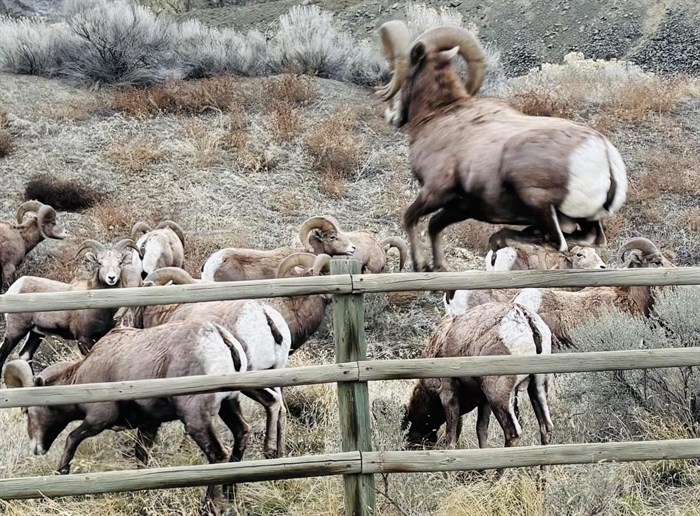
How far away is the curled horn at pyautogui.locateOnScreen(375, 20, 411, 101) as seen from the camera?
4.97 metres

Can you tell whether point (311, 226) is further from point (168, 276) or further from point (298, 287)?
point (298, 287)

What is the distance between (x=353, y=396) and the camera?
5.05 meters

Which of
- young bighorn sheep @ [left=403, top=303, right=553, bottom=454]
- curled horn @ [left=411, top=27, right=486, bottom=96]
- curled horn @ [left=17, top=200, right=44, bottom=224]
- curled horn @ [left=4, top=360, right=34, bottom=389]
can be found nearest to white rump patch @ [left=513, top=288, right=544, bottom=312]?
young bighorn sheep @ [left=403, top=303, right=553, bottom=454]

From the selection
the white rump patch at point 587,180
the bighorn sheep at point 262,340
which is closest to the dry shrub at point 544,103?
the bighorn sheep at point 262,340

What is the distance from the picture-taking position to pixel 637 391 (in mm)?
6961

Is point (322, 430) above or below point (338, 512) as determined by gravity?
below

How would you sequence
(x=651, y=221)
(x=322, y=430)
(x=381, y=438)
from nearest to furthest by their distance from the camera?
(x=381, y=438) → (x=322, y=430) → (x=651, y=221)

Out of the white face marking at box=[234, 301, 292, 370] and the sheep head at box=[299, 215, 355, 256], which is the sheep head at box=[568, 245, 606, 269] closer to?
the sheep head at box=[299, 215, 355, 256]

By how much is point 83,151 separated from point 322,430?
13.5m

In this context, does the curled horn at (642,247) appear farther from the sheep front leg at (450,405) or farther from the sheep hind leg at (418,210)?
the sheep hind leg at (418,210)

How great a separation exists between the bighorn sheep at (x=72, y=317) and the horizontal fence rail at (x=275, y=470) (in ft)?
18.9

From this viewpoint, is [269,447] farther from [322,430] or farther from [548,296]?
[548,296]

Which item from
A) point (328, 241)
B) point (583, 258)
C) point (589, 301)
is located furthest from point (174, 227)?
point (589, 301)

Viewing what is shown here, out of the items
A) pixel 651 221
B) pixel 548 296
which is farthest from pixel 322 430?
pixel 651 221
